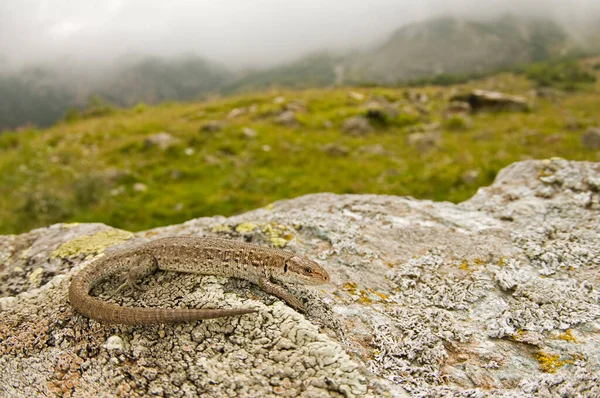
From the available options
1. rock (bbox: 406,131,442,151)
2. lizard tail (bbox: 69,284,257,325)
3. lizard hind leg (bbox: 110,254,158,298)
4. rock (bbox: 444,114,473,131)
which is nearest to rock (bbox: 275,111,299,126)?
rock (bbox: 406,131,442,151)

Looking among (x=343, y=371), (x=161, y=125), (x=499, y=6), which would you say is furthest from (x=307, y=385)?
(x=499, y=6)

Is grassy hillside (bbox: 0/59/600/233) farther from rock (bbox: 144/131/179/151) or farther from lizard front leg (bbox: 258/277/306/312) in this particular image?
lizard front leg (bbox: 258/277/306/312)

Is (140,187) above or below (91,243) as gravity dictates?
below

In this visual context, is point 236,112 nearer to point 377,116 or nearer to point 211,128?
point 211,128

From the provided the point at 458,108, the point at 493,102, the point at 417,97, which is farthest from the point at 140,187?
the point at 493,102

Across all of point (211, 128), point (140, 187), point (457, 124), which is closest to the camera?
point (140, 187)

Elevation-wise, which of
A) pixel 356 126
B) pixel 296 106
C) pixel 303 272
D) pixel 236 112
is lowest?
pixel 356 126
